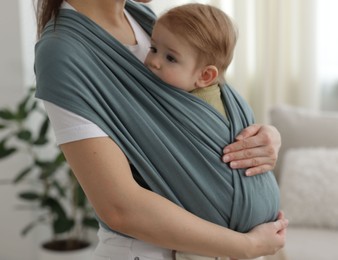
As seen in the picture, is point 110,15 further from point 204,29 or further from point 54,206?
point 54,206

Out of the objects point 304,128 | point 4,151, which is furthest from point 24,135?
point 304,128

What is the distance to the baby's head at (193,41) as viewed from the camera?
121 cm

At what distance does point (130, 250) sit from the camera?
3.85ft

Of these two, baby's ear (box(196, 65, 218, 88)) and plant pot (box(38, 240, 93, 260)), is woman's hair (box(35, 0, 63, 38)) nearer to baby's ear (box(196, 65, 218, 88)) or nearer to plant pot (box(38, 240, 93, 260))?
baby's ear (box(196, 65, 218, 88))

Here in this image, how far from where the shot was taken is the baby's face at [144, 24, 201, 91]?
3.97ft

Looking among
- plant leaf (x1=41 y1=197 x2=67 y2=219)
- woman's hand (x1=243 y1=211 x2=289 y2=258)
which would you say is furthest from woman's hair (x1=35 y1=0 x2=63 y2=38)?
plant leaf (x1=41 y1=197 x2=67 y2=219)

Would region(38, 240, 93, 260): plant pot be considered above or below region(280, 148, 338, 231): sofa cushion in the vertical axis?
below

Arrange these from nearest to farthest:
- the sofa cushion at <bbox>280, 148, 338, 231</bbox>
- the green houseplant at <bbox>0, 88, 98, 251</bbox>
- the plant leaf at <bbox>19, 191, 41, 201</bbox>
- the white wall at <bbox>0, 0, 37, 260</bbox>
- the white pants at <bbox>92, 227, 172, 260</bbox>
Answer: the white pants at <bbox>92, 227, 172, 260</bbox>, the sofa cushion at <bbox>280, 148, 338, 231</bbox>, the green houseplant at <bbox>0, 88, 98, 251</bbox>, the plant leaf at <bbox>19, 191, 41, 201</bbox>, the white wall at <bbox>0, 0, 37, 260</bbox>

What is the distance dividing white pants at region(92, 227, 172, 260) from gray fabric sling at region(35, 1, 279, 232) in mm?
109

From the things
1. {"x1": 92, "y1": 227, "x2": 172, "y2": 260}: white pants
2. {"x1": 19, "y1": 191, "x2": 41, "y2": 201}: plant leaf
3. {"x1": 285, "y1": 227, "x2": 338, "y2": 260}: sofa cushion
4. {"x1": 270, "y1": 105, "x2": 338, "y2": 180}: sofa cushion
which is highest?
{"x1": 92, "y1": 227, "x2": 172, "y2": 260}: white pants

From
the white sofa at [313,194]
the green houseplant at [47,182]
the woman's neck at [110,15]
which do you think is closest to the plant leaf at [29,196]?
the green houseplant at [47,182]

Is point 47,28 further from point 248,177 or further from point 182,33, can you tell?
point 248,177

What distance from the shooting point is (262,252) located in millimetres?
1203

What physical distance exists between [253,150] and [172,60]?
256mm
